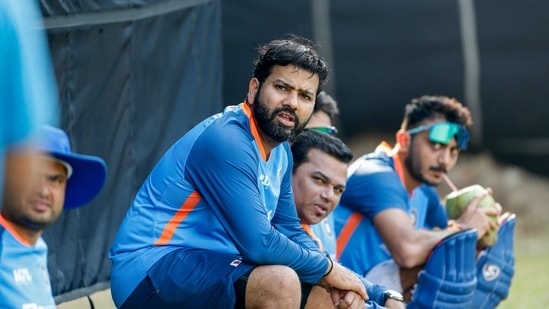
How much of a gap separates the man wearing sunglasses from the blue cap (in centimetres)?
244

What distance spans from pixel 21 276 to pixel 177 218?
967 millimetres

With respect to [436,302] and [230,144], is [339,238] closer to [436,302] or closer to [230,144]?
[436,302]

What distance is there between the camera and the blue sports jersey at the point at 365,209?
20.4 feet

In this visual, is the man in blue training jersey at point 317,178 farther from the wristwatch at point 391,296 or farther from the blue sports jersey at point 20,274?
the blue sports jersey at point 20,274

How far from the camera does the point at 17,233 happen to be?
3.82 meters

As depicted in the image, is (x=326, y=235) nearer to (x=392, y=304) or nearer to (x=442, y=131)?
(x=392, y=304)

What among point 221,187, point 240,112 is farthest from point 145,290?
point 240,112

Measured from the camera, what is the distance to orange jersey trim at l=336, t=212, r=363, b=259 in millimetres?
6355

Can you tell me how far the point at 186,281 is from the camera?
4.53 meters

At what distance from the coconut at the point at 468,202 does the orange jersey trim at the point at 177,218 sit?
228cm

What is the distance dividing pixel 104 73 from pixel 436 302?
2.00m

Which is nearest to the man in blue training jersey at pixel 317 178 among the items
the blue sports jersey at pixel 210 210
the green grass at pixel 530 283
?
the blue sports jersey at pixel 210 210

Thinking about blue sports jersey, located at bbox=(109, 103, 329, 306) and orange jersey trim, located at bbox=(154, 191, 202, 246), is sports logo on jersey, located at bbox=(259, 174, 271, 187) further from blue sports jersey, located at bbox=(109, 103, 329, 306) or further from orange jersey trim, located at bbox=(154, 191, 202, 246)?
orange jersey trim, located at bbox=(154, 191, 202, 246)

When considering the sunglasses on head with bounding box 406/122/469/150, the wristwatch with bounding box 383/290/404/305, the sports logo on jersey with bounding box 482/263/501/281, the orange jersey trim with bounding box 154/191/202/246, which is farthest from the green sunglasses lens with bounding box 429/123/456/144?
the orange jersey trim with bounding box 154/191/202/246
